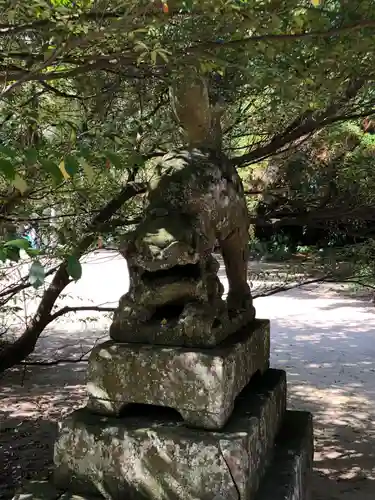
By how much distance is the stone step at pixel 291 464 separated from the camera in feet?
6.38

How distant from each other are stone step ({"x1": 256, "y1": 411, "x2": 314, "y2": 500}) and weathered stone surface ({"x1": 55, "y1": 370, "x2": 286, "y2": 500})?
65 millimetres

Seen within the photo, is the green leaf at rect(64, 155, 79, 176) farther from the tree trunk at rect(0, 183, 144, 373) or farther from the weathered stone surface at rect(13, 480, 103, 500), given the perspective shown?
the tree trunk at rect(0, 183, 144, 373)

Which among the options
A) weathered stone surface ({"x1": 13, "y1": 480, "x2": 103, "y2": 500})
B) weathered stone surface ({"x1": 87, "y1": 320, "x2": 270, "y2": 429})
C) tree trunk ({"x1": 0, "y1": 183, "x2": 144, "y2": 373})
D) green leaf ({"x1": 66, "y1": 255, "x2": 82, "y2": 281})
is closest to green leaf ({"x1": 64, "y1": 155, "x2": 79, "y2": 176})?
green leaf ({"x1": 66, "y1": 255, "x2": 82, "y2": 281})

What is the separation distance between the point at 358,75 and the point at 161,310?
1.60 m

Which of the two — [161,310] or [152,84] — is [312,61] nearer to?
[152,84]

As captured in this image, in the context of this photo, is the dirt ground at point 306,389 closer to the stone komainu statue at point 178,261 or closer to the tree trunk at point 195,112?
the stone komainu statue at point 178,261

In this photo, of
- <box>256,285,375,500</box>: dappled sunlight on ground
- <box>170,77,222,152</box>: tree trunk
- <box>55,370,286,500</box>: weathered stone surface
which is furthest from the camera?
<box>256,285,375,500</box>: dappled sunlight on ground

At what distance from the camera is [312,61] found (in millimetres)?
2611

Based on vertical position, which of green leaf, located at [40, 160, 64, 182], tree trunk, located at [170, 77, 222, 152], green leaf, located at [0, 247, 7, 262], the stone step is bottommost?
the stone step

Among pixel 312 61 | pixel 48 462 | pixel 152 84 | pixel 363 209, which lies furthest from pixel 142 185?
pixel 48 462

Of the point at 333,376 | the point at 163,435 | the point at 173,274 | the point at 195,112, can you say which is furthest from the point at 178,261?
the point at 333,376

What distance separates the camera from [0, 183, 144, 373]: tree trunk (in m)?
3.07

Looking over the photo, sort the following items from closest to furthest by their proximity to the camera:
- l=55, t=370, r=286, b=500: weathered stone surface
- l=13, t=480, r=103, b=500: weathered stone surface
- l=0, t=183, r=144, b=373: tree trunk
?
l=55, t=370, r=286, b=500: weathered stone surface
l=13, t=480, r=103, b=500: weathered stone surface
l=0, t=183, r=144, b=373: tree trunk

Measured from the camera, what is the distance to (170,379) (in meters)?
1.86
